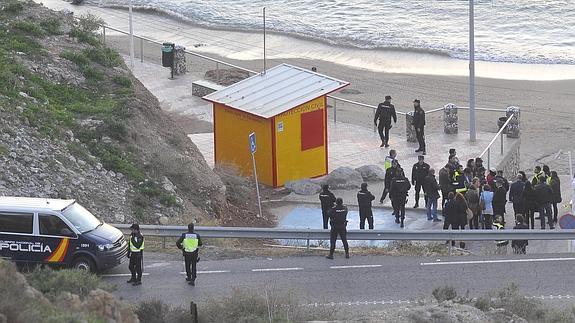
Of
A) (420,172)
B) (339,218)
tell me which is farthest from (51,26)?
(339,218)

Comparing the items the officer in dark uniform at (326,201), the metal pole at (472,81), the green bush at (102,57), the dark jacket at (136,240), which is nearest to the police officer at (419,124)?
the metal pole at (472,81)

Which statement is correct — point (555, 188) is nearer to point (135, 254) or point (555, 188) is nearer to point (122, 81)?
point (135, 254)

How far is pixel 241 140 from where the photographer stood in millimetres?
28375

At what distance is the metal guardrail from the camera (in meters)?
20.4

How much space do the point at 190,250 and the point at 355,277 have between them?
106 inches

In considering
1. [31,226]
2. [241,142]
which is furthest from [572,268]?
[241,142]

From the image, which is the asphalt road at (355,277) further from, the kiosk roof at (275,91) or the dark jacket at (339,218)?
the kiosk roof at (275,91)

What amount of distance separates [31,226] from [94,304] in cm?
462

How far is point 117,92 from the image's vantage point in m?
27.7

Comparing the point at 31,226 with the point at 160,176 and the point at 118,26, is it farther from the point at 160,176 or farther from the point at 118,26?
the point at 118,26

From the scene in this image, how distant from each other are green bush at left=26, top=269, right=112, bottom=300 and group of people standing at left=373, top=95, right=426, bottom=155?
14769 mm

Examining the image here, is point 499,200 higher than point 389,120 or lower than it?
lower

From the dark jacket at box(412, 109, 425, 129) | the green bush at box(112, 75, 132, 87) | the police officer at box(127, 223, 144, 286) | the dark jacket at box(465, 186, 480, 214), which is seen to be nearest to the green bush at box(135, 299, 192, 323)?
the police officer at box(127, 223, 144, 286)

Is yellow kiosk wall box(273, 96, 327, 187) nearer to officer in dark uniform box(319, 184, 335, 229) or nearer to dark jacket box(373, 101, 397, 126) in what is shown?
dark jacket box(373, 101, 397, 126)
